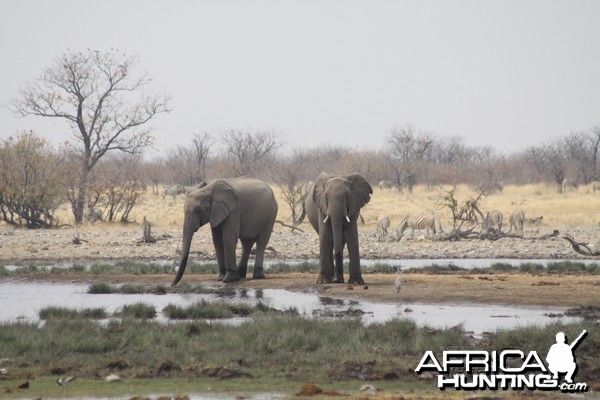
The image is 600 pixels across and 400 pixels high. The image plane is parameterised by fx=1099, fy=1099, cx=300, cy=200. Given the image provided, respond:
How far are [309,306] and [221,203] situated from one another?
5425mm

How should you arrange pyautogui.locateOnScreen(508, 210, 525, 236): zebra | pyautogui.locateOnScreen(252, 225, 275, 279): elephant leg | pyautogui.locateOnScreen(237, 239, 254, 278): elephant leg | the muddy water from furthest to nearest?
pyautogui.locateOnScreen(508, 210, 525, 236): zebra, pyautogui.locateOnScreen(237, 239, 254, 278): elephant leg, pyautogui.locateOnScreen(252, 225, 275, 279): elephant leg, the muddy water

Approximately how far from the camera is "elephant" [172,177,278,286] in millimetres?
24859

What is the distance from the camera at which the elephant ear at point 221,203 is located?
24906 millimetres

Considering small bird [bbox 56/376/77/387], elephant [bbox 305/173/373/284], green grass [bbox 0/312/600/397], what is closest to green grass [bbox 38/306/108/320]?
green grass [bbox 0/312/600/397]

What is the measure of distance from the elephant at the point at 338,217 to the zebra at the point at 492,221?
1736 centimetres

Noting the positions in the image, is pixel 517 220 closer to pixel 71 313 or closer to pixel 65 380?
pixel 71 313

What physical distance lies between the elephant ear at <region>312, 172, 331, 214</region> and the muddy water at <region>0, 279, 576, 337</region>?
1864mm

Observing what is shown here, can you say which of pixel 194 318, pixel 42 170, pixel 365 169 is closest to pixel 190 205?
pixel 194 318

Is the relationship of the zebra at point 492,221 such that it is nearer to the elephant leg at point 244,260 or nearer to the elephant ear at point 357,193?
the elephant leg at point 244,260

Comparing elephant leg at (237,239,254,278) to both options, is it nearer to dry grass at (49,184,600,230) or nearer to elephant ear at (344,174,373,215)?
elephant ear at (344,174,373,215)

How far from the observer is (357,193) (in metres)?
23.3

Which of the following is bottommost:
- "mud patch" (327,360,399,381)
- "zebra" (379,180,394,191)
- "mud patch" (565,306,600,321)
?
"mud patch" (565,306,600,321)

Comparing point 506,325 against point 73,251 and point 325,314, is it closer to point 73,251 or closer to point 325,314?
point 325,314

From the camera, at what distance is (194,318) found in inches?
731
